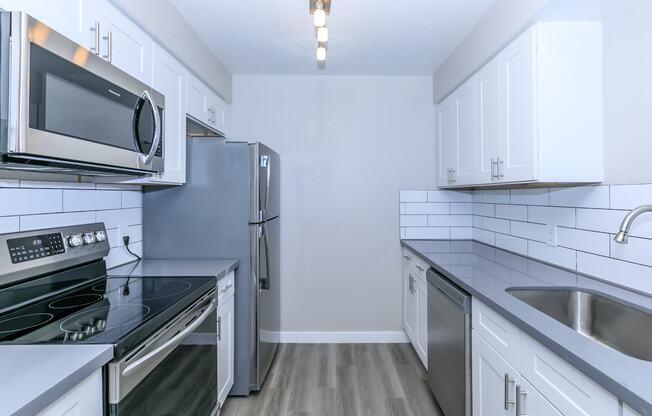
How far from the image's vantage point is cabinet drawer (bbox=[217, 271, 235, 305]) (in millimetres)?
2071

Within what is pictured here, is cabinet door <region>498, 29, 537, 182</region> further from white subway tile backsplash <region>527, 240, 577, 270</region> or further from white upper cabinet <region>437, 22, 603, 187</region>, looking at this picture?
white subway tile backsplash <region>527, 240, 577, 270</region>

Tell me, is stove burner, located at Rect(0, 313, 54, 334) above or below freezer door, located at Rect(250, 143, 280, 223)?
below

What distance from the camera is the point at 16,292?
55.0 inches

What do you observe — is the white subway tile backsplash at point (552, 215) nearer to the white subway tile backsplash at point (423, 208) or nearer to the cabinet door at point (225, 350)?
the white subway tile backsplash at point (423, 208)

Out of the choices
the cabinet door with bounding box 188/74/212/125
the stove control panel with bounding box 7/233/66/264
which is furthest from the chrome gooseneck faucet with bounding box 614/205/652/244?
the cabinet door with bounding box 188/74/212/125

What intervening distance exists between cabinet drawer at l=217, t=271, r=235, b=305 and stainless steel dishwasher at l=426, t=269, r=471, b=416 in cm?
122

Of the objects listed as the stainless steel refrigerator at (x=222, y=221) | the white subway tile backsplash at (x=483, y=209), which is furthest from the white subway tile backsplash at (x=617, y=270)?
the stainless steel refrigerator at (x=222, y=221)

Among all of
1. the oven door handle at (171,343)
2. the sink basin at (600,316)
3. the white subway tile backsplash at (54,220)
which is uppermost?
the white subway tile backsplash at (54,220)

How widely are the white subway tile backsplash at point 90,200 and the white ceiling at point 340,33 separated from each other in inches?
45.3

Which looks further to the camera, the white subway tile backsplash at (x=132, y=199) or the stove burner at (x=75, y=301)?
the white subway tile backsplash at (x=132, y=199)

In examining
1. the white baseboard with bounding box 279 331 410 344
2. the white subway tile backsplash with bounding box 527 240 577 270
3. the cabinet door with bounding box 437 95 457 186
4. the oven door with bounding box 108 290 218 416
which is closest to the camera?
the oven door with bounding box 108 290 218 416

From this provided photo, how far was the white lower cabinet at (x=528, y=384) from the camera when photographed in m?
0.94

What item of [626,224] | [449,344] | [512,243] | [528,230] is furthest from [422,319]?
[626,224]

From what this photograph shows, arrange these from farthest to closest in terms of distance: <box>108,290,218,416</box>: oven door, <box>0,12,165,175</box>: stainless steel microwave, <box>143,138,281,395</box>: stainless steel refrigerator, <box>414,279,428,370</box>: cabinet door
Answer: <box>414,279,428,370</box>: cabinet door
<box>143,138,281,395</box>: stainless steel refrigerator
<box>108,290,218,416</box>: oven door
<box>0,12,165,175</box>: stainless steel microwave
